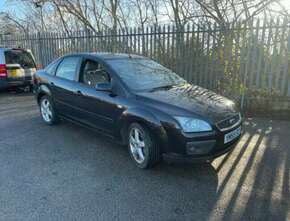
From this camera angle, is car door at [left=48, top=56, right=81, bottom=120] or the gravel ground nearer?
the gravel ground

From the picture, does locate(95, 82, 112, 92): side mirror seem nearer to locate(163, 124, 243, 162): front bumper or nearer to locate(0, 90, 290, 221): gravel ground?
locate(0, 90, 290, 221): gravel ground

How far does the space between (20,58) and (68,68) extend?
5136mm

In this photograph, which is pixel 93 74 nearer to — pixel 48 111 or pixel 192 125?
pixel 48 111

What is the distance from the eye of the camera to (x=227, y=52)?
21.0 feet

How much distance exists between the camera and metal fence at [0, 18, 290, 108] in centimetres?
576

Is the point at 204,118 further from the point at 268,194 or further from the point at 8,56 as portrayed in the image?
the point at 8,56

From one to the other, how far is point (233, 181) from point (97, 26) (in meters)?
15.2

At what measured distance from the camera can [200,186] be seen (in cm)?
300

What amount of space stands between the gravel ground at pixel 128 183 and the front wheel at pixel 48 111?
2.55 feet

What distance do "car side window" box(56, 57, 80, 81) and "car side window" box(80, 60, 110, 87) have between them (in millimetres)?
268

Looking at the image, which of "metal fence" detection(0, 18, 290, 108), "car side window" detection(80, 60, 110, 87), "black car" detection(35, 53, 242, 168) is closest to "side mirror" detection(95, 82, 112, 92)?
"black car" detection(35, 53, 242, 168)

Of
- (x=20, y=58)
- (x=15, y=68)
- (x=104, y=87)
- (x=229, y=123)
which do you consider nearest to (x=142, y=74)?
(x=104, y=87)

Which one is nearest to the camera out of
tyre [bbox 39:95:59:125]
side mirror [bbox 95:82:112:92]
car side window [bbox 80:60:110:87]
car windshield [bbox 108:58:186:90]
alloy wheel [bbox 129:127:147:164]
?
alloy wheel [bbox 129:127:147:164]

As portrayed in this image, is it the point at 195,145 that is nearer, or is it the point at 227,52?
the point at 195,145
